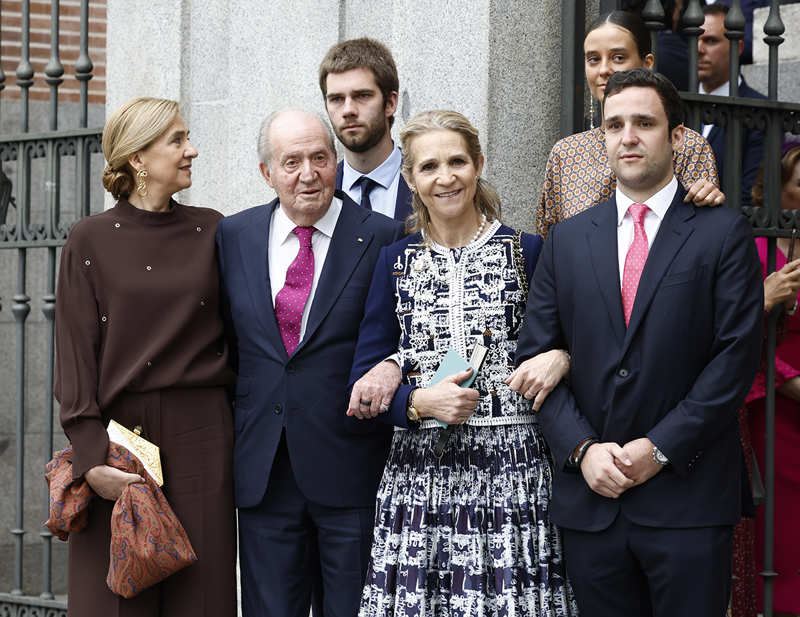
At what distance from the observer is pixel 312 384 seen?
417cm

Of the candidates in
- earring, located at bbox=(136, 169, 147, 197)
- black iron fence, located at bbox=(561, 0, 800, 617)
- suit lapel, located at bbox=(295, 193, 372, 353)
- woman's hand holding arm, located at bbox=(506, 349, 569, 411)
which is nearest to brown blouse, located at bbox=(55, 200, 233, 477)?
earring, located at bbox=(136, 169, 147, 197)

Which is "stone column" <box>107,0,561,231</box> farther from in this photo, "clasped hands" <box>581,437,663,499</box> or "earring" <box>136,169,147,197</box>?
"clasped hands" <box>581,437,663,499</box>

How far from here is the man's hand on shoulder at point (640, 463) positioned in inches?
141

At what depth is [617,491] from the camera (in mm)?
3609

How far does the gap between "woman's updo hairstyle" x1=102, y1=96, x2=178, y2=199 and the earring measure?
0.04 meters

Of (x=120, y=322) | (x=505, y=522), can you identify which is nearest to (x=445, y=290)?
(x=505, y=522)

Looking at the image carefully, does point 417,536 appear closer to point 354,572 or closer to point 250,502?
point 354,572

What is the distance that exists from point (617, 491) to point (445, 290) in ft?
2.69

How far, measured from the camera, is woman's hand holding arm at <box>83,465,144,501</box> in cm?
412

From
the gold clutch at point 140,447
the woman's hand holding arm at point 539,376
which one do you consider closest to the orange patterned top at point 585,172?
the woman's hand holding arm at point 539,376

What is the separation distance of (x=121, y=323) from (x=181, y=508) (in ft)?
2.08

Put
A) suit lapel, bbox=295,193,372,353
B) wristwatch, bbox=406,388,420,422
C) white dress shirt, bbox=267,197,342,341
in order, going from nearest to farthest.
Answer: wristwatch, bbox=406,388,420,422, suit lapel, bbox=295,193,372,353, white dress shirt, bbox=267,197,342,341

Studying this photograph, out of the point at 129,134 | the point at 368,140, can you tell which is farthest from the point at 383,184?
the point at 129,134

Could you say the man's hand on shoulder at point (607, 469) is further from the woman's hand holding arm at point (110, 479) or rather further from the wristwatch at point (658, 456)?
the woman's hand holding arm at point (110, 479)
